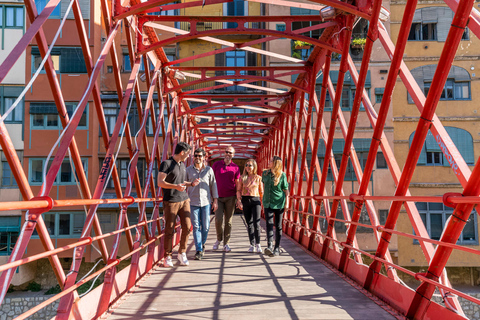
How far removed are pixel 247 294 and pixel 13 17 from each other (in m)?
24.7

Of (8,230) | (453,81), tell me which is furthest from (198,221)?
(453,81)

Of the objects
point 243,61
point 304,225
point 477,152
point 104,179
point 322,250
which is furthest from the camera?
point 243,61

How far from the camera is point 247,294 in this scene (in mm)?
5195

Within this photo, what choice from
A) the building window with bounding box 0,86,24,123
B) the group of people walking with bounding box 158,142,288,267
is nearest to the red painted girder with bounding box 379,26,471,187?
the group of people walking with bounding box 158,142,288,267

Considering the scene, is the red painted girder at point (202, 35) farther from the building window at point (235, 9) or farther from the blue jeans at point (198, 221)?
the building window at point (235, 9)

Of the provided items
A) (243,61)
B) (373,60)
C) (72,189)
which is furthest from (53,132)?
(373,60)

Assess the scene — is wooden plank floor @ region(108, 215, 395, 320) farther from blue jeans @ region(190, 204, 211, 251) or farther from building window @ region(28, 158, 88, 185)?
building window @ region(28, 158, 88, 185)

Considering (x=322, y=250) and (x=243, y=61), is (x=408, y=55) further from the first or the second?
(x=322, y=250)

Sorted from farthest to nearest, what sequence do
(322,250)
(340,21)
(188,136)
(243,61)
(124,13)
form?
(243,61) < (188,136) < (322,250) < (340,21) < (124,13)

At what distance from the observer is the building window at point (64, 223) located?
2420 cm

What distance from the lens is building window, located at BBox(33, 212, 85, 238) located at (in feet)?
79.4

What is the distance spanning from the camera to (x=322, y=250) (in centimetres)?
791

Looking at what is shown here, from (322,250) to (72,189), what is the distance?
761 inches

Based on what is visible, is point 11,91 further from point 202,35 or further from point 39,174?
point 202,35
